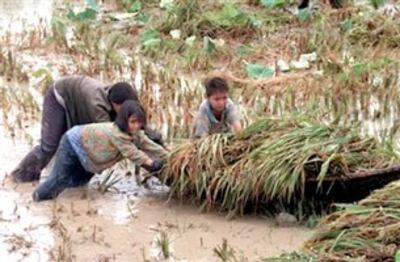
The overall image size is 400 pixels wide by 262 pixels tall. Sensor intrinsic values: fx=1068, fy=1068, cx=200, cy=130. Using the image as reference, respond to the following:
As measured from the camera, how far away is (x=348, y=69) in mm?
9086

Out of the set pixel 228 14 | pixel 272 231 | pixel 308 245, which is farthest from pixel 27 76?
pixel 308 245

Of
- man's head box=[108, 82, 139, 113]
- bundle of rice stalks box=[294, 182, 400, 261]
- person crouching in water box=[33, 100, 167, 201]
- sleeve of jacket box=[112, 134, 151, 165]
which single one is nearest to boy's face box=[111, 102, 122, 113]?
man's head box=[108, 82, 139, 113]

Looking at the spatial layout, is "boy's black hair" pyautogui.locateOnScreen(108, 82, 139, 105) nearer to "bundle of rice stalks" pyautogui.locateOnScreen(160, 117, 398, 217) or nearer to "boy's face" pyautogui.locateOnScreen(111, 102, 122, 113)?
"boy's face" pyautogui.locateOnScreen(111, 102, 122, 113)

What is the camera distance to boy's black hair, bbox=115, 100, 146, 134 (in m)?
6.47

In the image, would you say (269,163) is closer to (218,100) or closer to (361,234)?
(218,100)

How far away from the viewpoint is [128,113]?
21.3 feet

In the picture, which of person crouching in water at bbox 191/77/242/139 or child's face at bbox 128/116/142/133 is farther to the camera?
person crouching in water at bbox 191/77/242/139

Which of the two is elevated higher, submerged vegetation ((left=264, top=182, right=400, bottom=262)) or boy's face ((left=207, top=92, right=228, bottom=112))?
boy's face ((left=207, top=92, right=228, bottom=112))

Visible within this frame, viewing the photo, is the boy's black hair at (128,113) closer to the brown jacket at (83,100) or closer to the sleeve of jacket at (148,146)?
the sleeve of jacket at (148,146)

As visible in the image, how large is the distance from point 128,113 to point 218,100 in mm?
609

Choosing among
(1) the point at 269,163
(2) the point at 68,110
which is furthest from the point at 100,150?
(1) the point at 269,163

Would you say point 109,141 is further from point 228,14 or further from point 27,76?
point 228,14

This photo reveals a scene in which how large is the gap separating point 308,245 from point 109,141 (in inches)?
71.4

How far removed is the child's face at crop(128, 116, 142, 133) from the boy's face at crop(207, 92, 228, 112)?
1.65ft
